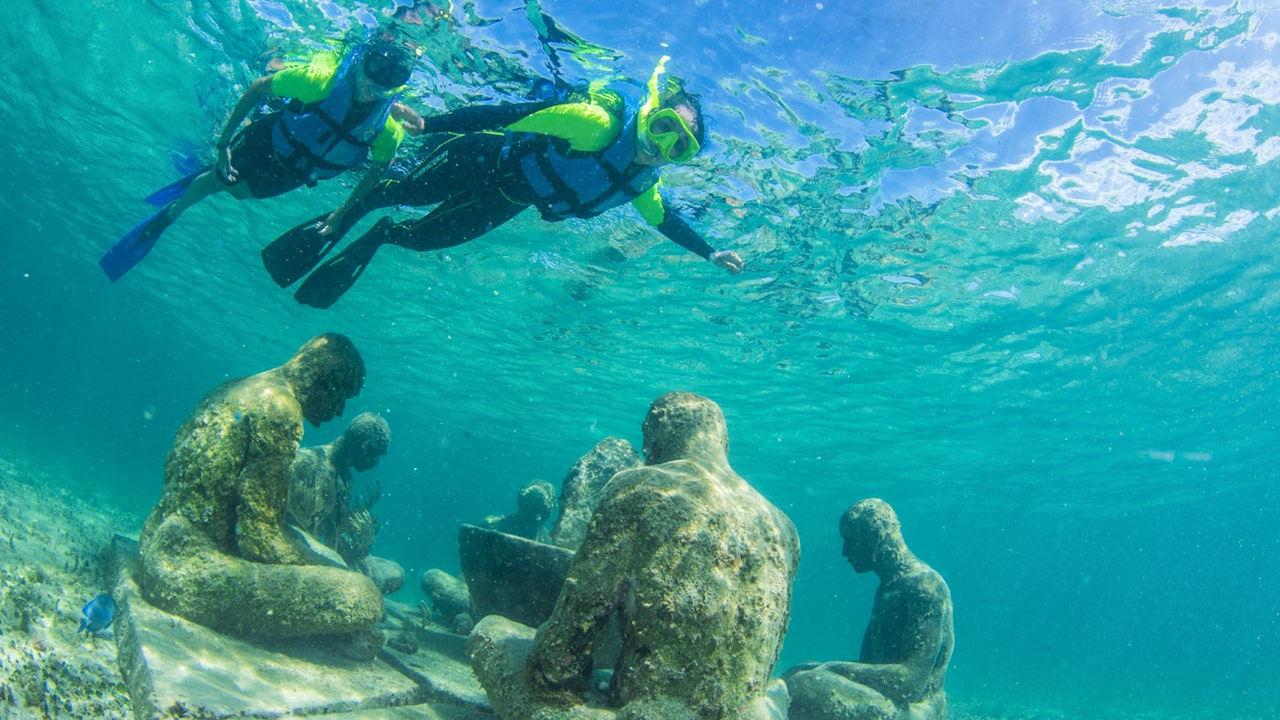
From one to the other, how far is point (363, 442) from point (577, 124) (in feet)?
19.5

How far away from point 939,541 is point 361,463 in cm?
8085

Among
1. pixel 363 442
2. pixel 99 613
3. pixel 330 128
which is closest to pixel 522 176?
pixel 330 128

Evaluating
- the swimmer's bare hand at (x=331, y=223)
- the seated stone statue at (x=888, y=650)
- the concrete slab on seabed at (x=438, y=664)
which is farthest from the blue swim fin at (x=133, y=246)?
the seated stone statue at (x=888, y=650)

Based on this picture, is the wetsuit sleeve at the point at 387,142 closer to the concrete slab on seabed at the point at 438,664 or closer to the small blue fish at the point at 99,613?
the small blue fish at the point at 99,613

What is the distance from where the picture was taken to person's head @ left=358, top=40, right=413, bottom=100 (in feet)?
21.4

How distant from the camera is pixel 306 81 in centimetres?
679

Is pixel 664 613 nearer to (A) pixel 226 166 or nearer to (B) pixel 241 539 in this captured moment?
(B) pixel 241 539

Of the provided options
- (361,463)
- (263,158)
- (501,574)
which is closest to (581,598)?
(501,574)

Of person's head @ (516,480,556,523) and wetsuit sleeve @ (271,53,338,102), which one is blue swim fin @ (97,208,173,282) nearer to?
wetsuit sleeve @ (271,53,338,102)

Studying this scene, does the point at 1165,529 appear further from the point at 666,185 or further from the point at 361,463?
the point at 361,463

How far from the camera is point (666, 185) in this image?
13.3 metres

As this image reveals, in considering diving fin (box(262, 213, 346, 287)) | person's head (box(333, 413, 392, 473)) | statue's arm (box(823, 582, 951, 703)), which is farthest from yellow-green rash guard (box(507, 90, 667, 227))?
statue's arm (box(823, 582, 951, 703))

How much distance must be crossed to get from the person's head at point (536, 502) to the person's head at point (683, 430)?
233 inches

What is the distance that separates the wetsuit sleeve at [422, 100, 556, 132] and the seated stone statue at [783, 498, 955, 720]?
670 centimetres
